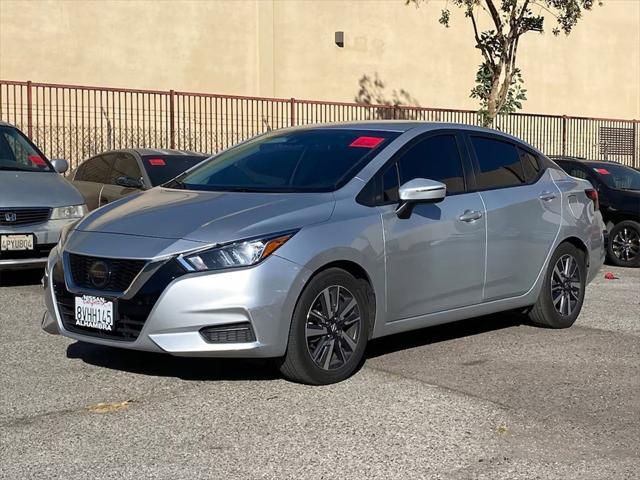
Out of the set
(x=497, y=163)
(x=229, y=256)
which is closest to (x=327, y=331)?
(x=229, y=256)

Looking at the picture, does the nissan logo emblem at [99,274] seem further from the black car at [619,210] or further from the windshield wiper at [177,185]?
the black car at [619,210]

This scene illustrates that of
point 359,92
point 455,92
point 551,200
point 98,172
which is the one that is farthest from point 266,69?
point 551,200

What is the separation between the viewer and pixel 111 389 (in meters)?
6.09

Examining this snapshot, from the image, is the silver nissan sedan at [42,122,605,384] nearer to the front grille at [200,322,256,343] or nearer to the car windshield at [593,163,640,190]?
the front grille at [200,322,256,343]

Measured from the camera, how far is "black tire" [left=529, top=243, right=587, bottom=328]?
26.6 feet

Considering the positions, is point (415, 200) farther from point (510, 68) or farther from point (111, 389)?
point (510, 68)

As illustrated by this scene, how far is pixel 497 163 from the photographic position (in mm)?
7789

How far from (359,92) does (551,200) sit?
18924 millimetres

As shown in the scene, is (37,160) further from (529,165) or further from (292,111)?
(292,111)

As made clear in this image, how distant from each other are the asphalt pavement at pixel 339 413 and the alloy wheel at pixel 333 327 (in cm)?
18

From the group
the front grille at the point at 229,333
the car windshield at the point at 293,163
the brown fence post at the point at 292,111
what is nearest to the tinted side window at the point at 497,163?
the car windshield at the point at 293,163

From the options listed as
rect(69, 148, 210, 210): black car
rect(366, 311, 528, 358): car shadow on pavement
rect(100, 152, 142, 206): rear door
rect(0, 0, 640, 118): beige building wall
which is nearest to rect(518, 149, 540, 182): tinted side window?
rect(366, 311, 528, 358): car shadow on pavement

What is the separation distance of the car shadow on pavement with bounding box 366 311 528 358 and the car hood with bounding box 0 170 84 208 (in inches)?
169

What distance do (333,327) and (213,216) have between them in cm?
95
